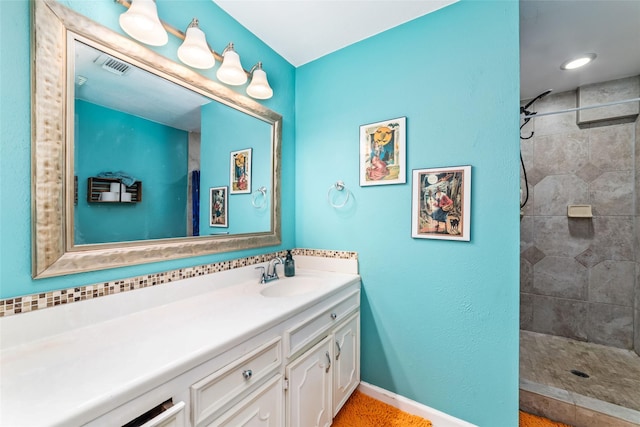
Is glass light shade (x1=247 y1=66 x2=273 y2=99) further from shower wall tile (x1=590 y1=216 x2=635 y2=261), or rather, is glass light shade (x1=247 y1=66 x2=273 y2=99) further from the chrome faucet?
shower wall tile (x1=590 y1=216 x2=635 y2=261)

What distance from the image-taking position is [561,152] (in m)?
2.33

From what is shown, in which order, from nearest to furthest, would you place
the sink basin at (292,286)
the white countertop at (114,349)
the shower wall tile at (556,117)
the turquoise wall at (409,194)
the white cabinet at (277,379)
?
the white countertop at (114,349), the white cabinet at (277,379), the turquoise wall at (409,194), the sink basin at (292,286), the shower wall tile at (556,117)

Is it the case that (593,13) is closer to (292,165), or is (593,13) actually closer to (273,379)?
(292,165)

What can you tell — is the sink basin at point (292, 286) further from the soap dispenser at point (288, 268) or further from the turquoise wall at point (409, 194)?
the turquoise wall at point (409, 194)

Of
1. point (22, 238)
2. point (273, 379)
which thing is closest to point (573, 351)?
point (273, 379)

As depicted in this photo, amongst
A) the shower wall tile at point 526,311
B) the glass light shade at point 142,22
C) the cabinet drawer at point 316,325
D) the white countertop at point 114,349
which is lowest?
the shower wall tile at point 526,311

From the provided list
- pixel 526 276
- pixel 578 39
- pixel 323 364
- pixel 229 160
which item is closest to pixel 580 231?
pixel 526 276


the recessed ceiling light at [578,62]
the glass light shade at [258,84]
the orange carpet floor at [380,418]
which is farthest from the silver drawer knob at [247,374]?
the recessed ceiling light at [578,62]

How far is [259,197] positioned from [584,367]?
2.83m

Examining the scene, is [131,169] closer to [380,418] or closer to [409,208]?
[409,208]

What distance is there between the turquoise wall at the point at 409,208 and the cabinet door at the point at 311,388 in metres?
0.47

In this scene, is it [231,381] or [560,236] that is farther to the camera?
[560,236]

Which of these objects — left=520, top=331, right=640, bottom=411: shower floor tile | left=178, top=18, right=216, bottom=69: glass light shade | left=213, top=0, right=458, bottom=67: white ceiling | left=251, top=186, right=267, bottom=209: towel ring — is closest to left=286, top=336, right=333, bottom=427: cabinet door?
Answer: left=251, top=186, right=267, bottom=209: towel ring

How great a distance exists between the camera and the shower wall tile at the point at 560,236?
225cm
